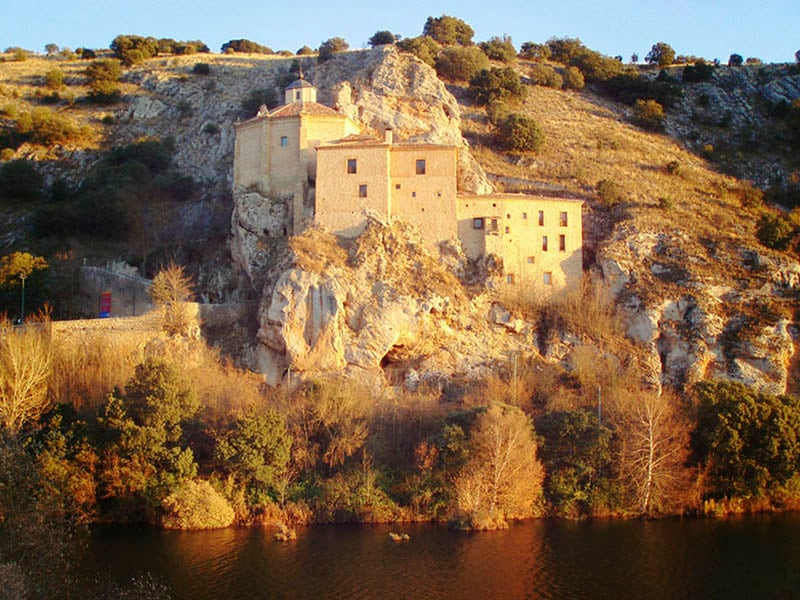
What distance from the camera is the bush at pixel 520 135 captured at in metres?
60.8

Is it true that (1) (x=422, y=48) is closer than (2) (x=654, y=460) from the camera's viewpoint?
No

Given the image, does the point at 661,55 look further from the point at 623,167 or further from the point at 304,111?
the point at 304,111

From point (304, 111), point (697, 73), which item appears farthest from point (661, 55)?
point (304, 111)

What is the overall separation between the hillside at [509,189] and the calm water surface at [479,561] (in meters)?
11.6

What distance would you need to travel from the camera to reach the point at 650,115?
233 ft

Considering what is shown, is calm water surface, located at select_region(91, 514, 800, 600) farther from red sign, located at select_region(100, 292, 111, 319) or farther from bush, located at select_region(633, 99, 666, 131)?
bush, located at select_region(633, 99, 666, 131)

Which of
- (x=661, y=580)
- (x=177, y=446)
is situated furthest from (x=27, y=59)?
(x=661, y=580)

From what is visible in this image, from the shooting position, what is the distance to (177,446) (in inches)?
1426

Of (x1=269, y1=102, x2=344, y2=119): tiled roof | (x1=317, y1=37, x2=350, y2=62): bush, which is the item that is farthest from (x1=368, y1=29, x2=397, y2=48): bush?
(x1=269, y1=102, x2=344, y2=119): tiled roof

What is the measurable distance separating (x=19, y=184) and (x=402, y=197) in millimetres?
30611

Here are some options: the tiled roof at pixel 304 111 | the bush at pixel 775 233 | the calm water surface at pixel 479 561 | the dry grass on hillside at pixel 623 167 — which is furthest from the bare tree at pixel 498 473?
the bush at pixel 775 233

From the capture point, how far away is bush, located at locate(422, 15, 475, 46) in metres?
80.8

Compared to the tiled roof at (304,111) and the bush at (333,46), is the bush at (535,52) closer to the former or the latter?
the bush at (333,46)

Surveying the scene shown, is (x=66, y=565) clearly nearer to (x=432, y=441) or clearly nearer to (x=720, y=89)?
(x=432, y=441)
